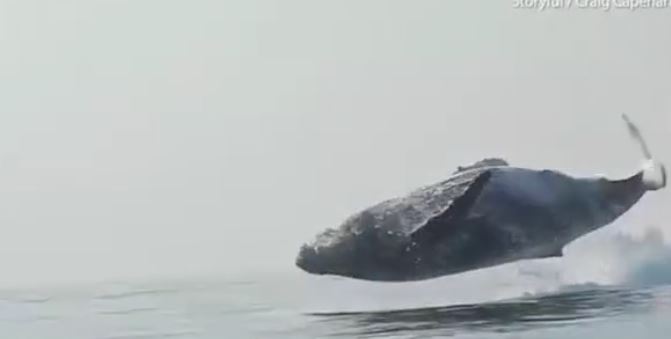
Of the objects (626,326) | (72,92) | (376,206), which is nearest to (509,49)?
(376,206)

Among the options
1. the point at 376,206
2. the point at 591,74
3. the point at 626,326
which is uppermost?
the point at 591,74

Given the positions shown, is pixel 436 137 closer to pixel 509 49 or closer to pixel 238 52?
pixel 509 49

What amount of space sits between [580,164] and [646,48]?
19cm

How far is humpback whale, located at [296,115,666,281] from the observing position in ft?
4.19

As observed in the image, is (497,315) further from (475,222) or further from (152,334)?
(152,334)

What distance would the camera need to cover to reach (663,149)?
1.33 meters

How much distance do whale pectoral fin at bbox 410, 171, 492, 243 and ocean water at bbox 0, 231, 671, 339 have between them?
63 mm

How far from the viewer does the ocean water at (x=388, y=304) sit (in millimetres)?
1235

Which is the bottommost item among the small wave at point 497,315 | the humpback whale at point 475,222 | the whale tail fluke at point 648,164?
the small wave at point 497,315

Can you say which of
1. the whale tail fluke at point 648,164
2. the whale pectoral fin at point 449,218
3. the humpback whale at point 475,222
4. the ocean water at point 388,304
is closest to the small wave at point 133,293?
the ocean water at point 388,304

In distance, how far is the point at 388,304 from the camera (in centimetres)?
127

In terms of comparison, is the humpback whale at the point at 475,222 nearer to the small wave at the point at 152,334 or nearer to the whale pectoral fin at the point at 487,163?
the whale pectoral fin at the point at 487,163

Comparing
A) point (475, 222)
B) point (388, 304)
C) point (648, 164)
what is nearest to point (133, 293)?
point (388, 304)

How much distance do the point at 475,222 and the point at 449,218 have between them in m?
0.04
